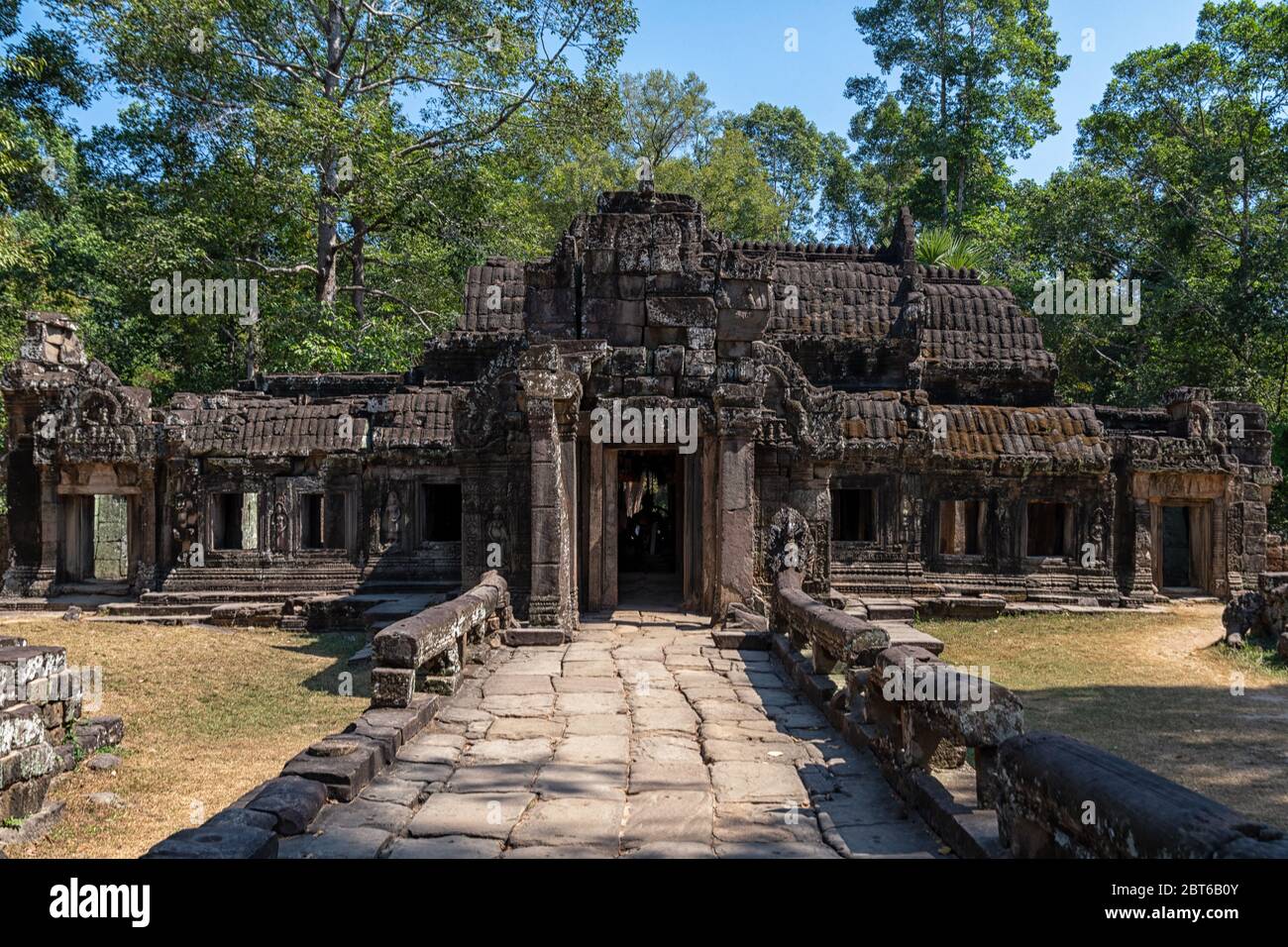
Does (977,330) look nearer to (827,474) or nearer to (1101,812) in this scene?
(827,474)

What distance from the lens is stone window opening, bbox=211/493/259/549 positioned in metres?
15.9

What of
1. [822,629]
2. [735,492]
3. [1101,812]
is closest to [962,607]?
[735,492]

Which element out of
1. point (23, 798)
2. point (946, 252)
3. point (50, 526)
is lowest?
point (23, 798)

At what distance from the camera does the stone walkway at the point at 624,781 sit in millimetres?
4258

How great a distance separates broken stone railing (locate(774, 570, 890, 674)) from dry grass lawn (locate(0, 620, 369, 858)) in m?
4.28

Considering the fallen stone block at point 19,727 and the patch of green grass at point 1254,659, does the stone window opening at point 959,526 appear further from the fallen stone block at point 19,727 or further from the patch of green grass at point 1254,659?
the fallen stone block at point 19,727

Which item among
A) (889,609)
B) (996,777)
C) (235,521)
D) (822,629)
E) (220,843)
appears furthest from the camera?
(235,521)

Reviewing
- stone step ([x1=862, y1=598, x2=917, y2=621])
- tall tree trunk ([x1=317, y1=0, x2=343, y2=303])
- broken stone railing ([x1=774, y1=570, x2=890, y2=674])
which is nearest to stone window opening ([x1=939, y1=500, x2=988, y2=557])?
stone step ([x1=862, y1=598, x2=917, y2=621])

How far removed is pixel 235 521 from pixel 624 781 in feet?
43.9

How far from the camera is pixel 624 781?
5.21 meters

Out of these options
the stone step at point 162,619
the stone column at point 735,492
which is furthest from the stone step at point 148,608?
the stone column at point 735,492

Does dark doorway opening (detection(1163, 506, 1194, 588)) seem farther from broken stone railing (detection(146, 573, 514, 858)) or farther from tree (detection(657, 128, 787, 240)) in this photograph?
tree (detection(657, 128, 787, 240))
